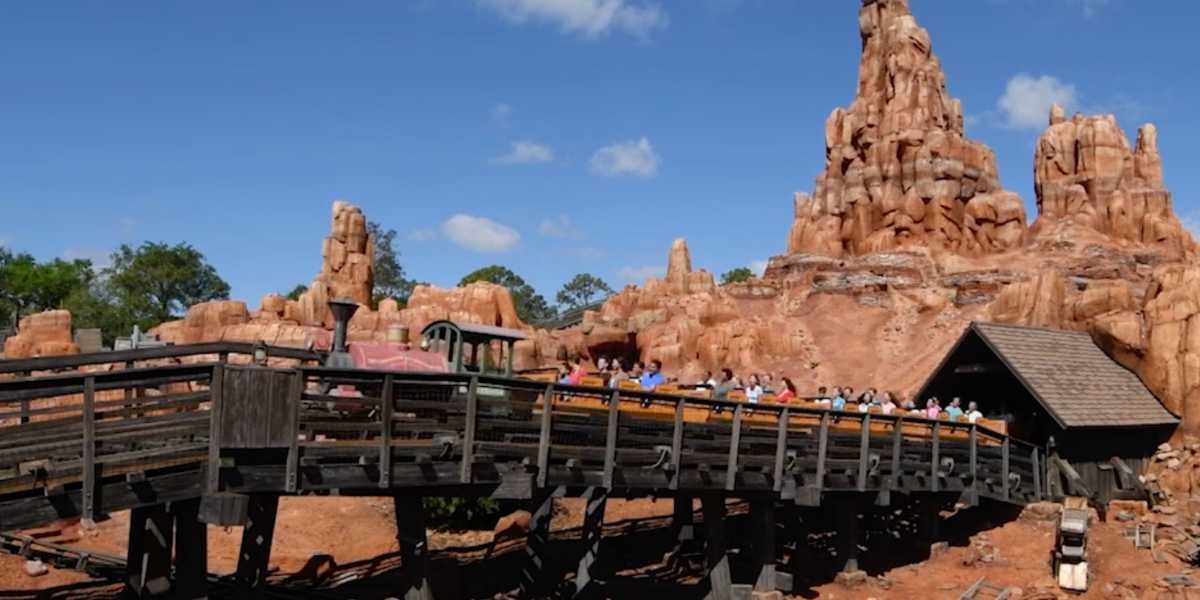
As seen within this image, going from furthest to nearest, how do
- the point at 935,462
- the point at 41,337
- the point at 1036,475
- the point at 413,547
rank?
the point at 41,337 → the point at 1036,475 → the point at 935,462 → the point at 413,547

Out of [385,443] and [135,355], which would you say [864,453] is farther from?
[135,355]

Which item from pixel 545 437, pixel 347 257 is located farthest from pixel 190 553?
pixel 347 257

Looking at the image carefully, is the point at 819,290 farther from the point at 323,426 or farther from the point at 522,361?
the point at 323,426

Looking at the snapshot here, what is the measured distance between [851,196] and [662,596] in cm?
5228

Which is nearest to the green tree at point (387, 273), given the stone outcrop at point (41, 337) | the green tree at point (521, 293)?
the green tree at point (521, 293)

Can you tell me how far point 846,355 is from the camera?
169 feet

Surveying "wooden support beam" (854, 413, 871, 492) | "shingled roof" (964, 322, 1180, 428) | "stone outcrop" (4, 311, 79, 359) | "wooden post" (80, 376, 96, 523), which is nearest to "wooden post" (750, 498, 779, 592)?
"wooden support beam" (854, 413, 871, 492)

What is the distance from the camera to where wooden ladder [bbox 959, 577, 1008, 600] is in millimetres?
16922

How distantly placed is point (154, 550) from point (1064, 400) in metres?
19.3

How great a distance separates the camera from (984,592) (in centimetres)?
1742

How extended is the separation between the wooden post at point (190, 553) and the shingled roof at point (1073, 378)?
17.9m

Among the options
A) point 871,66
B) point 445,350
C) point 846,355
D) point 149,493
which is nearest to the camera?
point 149,493

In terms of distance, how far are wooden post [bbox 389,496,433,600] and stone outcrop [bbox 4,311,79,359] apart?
95.3 ft

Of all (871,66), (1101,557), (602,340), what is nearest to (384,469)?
(1101,557)
